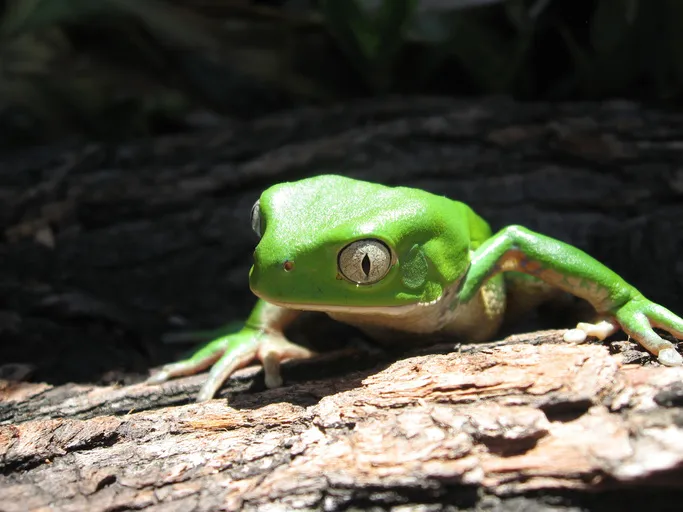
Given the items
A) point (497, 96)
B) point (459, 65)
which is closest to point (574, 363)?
point (497, 96)

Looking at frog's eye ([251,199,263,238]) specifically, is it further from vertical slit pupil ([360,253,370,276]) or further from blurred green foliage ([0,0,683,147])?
blurred green foliage ([0,0,683,147])

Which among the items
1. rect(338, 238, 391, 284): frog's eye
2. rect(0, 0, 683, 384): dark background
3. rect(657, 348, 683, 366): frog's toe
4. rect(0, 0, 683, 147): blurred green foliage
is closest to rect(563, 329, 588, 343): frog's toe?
rect(657, 348, 683, 366): frog's toe

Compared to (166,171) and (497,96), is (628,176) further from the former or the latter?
(166,171)

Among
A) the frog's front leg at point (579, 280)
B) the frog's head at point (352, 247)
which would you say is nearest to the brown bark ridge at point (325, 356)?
the frog's front leg at point (579, 280)

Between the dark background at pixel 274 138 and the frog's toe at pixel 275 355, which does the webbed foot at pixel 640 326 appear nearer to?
the dark background at pixel 274 138

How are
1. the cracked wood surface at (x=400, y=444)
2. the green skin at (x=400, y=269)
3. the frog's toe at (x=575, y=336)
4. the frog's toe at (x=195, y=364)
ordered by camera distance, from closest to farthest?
the cracked wood surface at (x=400, y=444) → the green skin at (x=400, y=269) → the frog's toe at (x=575, y=336) → the frog's toe at (x=195, y=364)

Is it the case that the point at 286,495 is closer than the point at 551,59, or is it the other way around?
the point at 286,495
